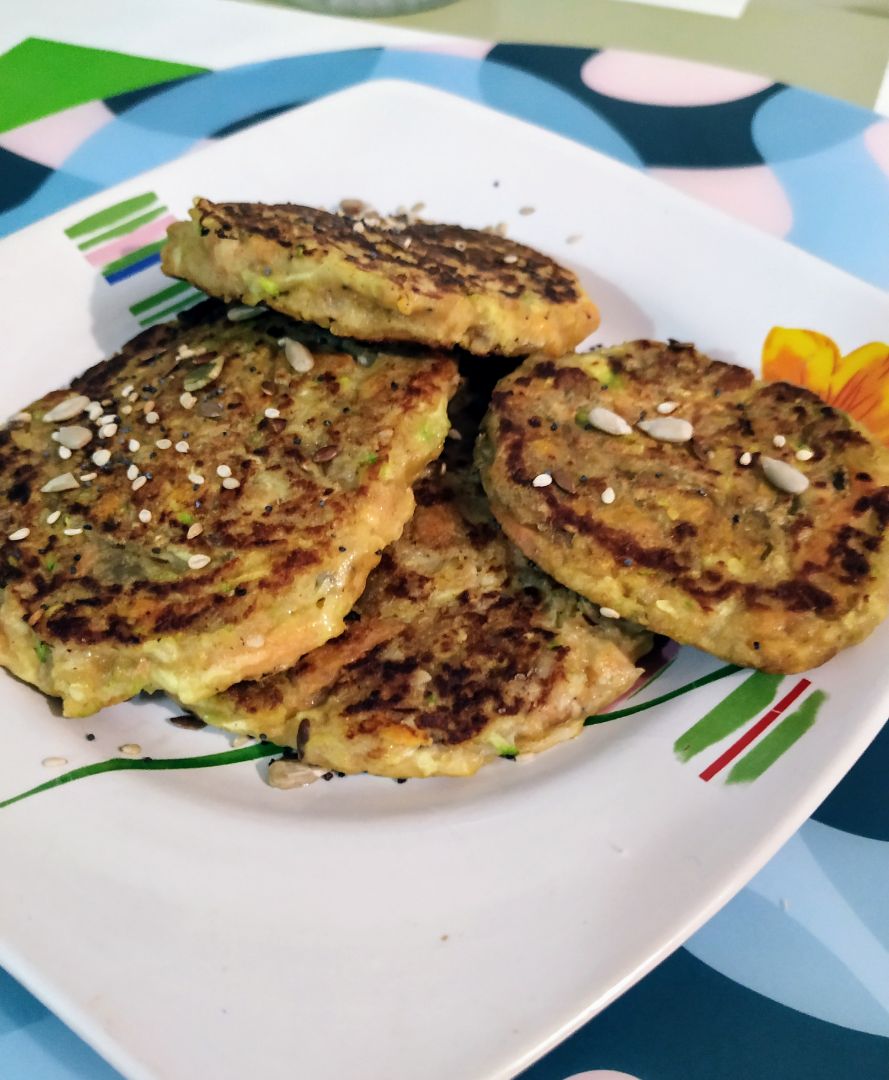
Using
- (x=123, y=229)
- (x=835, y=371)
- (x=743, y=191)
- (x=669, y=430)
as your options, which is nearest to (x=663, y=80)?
(x=743, y=191)

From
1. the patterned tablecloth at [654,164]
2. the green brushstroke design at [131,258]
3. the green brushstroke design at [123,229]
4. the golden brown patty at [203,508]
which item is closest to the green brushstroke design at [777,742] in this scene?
the patterned tablecloth at [654,164]

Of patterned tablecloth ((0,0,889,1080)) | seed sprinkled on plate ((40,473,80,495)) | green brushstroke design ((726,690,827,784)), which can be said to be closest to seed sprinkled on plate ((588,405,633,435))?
green brushstroke design ((726,690,827,784))

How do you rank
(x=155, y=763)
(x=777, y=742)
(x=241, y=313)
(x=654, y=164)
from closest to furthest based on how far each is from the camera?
(x=777, y=742) < (x=155, y=763) < (x=241, y=313) < (x=654, y=164)

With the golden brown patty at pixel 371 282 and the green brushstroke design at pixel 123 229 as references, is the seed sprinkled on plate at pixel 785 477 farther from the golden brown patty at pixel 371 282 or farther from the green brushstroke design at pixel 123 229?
the green brushstroke design at pixel 123 229

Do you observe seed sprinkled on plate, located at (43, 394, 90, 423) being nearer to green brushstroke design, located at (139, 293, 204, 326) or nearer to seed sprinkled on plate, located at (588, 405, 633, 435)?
green brushstroke design, located at (139, 293, 204, 326)

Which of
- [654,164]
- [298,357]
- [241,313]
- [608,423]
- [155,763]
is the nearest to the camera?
[155,763]

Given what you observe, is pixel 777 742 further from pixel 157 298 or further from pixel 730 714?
pixel 157 298
